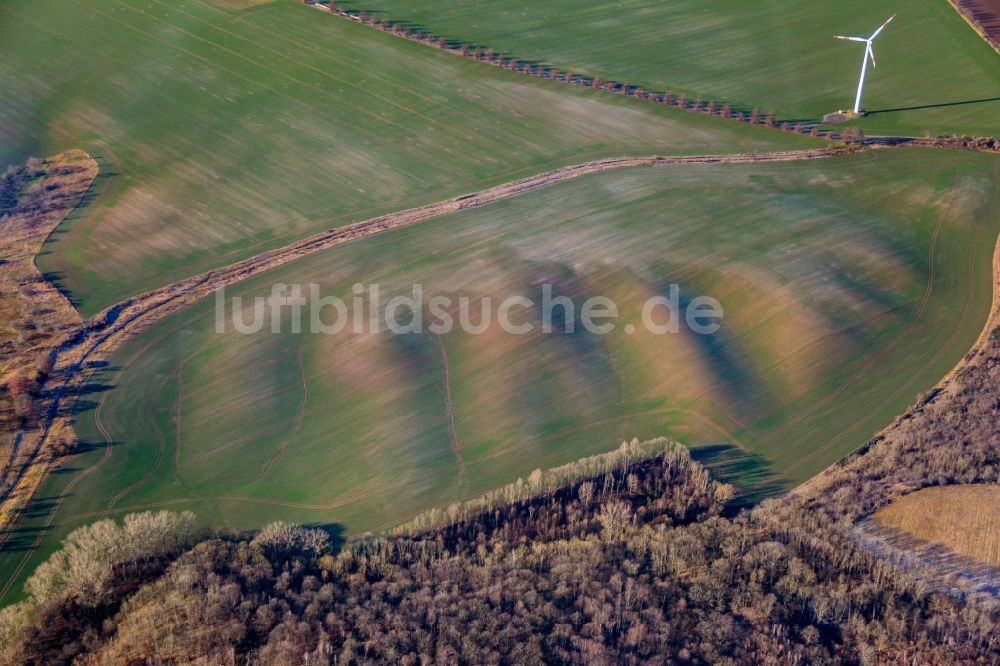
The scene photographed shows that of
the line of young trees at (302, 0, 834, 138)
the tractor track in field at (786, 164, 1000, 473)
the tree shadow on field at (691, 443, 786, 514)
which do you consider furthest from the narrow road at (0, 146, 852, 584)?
the tree shadow on field at (691, 443, 786, 514)

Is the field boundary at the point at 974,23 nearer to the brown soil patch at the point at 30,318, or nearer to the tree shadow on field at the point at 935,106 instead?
the tree shadow on field at the point at 935,106

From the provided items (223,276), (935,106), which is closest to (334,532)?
(223,276)

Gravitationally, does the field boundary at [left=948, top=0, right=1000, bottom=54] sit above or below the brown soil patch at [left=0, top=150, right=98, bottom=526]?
above

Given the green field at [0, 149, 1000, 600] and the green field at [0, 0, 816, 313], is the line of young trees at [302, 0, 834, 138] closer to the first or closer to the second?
the green field at [0, 0, 816, 313]

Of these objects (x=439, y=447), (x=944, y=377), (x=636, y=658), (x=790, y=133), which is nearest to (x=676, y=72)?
(x=790, y=133)

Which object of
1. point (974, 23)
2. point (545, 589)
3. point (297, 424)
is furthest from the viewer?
point (974, 23)

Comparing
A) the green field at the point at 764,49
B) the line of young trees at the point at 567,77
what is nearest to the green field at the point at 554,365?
the line of young trees at the point at 567,77

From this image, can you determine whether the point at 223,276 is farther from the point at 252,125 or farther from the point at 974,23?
the point at 974,23
